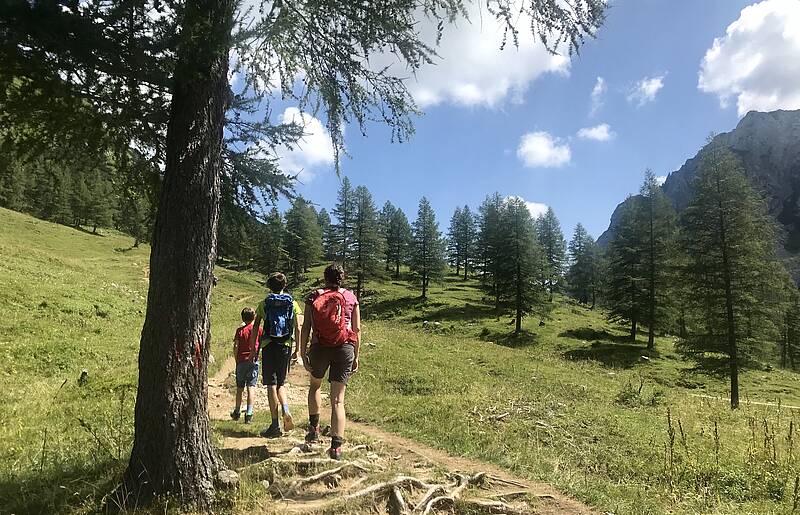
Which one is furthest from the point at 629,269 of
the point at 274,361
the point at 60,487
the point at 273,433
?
the point at 60,487

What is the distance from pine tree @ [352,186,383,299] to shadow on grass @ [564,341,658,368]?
27212 millimetres

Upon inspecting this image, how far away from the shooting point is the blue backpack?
7.17 metres

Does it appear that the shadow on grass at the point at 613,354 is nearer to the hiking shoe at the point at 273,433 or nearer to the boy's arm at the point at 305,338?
the hiking shoe at the point at 273,433

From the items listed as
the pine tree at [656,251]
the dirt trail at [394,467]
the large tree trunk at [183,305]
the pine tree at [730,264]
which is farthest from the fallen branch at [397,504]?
the pine tree at [656,251]

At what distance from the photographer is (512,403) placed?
11359 millimetres

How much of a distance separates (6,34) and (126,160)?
1935 mm

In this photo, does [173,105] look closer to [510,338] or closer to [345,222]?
[510,338]

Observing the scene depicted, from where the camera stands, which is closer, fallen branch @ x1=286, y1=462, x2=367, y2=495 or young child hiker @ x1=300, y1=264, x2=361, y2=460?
fallen branch @ x1=286, y1=462, x2=367, y2=495

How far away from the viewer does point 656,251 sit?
39.9m

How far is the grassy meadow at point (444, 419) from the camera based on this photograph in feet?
18.2

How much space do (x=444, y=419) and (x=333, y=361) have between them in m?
4.50

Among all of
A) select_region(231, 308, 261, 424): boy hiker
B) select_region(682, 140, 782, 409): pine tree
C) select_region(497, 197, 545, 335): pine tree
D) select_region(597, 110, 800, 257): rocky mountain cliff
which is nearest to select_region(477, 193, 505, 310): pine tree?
select_region(497, 197, 545, 335): pine tree

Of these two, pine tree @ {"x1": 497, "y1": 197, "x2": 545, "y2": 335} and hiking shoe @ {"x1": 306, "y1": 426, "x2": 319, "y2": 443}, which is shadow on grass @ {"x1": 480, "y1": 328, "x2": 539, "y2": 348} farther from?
hiking shoe @ {"x1": 306, "y1": 426, "x2": 319, "y2": 443}

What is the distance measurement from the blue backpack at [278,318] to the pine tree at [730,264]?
909 inches
